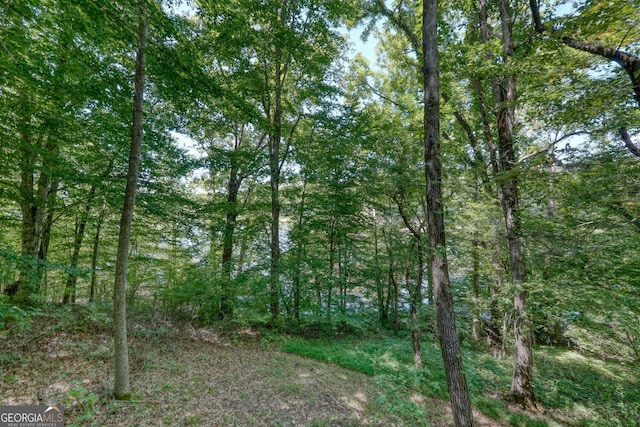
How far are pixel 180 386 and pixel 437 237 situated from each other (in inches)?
213

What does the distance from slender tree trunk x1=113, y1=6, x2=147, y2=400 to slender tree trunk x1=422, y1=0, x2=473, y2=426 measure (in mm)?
4488

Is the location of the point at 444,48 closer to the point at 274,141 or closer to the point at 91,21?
the point at 274,141

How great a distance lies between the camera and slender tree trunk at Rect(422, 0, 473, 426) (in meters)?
3.36

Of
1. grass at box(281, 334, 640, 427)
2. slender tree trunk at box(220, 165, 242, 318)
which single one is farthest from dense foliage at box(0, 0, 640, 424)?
grass at box(281, 334, 640, 427)

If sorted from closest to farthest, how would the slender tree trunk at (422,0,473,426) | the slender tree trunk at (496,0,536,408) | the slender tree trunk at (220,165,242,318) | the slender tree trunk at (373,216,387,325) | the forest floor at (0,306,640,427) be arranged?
the slender tree trunk at (422,0,473,426) < the forest floor at (0,306,640,427) < the slender tree trunk at (496,0,536,408) < the slender tree trunk at (220,165,242,318) < the slender tree trunk at (373,216,387,325)

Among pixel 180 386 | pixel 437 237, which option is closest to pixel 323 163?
pixel 437 237

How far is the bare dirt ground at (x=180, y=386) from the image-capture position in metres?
3.65

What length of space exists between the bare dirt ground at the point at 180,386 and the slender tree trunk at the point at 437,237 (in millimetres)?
1245

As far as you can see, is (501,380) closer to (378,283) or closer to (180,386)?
(378,283)

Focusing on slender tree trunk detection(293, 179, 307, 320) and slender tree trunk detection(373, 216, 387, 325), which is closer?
slender tree trunk detection(293, 179, 307, 320)

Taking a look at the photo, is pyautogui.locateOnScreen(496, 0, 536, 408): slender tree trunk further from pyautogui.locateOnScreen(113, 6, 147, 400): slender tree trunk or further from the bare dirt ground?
pyautogui.locateOnScreen(113, 6, 147, 400): slender tree trunk

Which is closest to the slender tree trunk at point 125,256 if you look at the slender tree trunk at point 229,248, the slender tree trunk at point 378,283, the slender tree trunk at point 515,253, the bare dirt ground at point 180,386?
the bare dirt ground at point 180,386

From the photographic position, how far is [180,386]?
457 centimetres

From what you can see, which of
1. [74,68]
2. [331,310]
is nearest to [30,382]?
[74,68]
